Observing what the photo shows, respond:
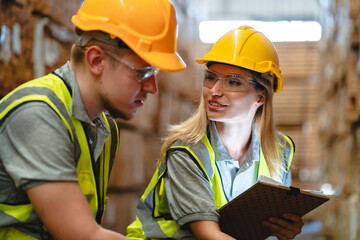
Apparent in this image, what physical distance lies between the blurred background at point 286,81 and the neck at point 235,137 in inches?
9.9

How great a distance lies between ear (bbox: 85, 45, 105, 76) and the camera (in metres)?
1.85

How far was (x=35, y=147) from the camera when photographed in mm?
1636

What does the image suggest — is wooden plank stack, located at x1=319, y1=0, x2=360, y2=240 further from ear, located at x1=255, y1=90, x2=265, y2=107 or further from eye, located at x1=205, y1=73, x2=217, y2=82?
eye, located at x1=205, y1=73, x2=217, y2=82

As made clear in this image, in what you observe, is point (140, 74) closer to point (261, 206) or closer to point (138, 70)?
point (138, 70)

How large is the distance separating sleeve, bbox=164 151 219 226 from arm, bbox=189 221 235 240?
0.9 inches

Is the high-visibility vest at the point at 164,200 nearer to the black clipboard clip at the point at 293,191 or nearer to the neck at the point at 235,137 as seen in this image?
the neck at the point at 235,137

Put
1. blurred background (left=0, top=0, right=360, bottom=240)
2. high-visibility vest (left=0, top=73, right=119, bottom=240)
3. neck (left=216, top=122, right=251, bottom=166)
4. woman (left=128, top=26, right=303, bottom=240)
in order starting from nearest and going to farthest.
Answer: high-visibility vest (left=0, top=73, right=119, bottom=240)
woman (left=128, top=26, right=303, bottom=240)
neck (left=216, top=122, right=251, bottom=166)
blurred background (left=0, top=0, right=360, bottom=240)

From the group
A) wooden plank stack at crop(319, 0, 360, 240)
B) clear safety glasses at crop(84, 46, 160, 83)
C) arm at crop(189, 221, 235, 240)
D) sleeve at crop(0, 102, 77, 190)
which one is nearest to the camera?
sleeve at crop(0, 102, 77, 190)

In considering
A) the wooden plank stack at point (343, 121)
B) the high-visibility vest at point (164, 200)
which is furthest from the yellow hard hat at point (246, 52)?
the wooden plank stack at point (343, 121)

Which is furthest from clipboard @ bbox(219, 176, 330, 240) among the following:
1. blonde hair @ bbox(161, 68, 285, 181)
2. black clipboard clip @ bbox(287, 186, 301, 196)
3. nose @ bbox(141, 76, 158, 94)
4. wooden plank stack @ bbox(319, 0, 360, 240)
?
wooden plank stack @ bbox(319, 0, 360, 240)

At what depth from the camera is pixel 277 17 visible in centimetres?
1516

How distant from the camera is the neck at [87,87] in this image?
1.90 m

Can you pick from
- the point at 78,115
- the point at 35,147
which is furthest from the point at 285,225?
the point at 35,147

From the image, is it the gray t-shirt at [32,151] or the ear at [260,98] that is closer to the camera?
the gray t-shirt at [32,151]
